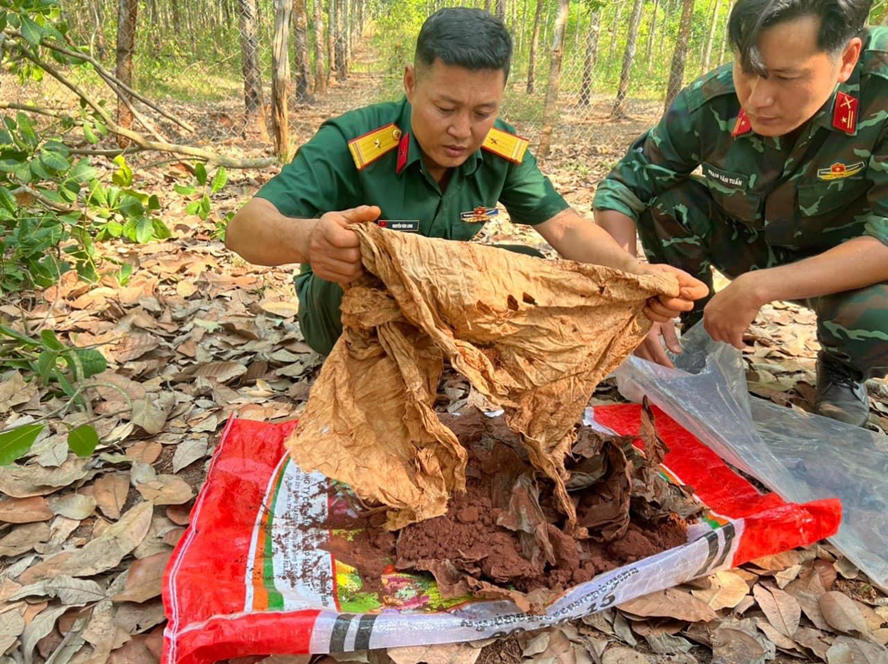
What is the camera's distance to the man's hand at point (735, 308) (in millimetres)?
1736

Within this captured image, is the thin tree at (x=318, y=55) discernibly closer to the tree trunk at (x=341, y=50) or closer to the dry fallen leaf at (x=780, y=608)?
the tree trunk at (x=341, y=50)

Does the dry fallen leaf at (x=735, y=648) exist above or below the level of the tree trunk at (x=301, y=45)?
below

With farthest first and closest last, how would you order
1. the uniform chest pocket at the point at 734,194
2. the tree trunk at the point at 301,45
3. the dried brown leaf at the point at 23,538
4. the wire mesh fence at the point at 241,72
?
the tree trunk at the point at 301,45 < the wire mesh fence at the point at 241,72 < the uniform chest pocket at the point at 734,194 < the dried brown leaf at the point at 23,538

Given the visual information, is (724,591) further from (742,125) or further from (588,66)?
(588,66)

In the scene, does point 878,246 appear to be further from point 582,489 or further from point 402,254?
point 402,254

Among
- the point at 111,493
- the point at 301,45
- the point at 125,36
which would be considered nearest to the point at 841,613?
the point at 111,493

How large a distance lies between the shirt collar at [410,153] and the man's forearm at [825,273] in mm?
861

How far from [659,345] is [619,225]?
0.44 meters

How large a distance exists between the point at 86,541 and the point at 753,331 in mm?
2604

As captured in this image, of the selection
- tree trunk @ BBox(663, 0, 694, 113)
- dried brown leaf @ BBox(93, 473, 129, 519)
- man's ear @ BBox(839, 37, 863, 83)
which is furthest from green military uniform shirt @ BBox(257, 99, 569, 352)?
tree trunk @ BBox(663, 0, 694, 113)

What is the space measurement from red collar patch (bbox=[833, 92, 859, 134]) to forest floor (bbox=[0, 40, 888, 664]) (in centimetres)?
95

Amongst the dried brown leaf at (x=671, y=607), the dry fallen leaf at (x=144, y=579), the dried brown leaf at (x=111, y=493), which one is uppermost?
the dried brown leaf at (x=671, y=607)

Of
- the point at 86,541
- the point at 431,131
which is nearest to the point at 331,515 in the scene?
the point at 86,541

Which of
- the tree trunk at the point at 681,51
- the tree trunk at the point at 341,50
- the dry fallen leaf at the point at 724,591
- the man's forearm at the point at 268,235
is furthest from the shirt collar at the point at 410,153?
the tree trunk at the point at 341,50
